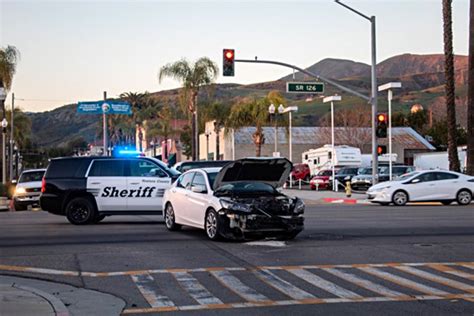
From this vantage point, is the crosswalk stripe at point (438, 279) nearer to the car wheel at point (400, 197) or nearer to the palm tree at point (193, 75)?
the car wheel at point (400, 197)

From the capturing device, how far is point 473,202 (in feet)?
105

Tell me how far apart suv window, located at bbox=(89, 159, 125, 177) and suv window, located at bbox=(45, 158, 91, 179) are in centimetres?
23

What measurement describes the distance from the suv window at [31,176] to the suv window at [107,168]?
10.6 m

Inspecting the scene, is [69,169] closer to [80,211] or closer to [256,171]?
[80,211]

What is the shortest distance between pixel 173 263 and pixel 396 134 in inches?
2788

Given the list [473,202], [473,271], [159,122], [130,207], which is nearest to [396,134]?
[159,122]

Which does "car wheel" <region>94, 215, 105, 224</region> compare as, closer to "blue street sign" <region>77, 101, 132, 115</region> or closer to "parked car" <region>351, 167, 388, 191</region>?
"blue street sign" <region>77, 101, 132, 115</region>

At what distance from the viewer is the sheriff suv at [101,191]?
67.4ft

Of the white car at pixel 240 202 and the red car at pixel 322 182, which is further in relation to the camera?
the red car at pixel 322 182

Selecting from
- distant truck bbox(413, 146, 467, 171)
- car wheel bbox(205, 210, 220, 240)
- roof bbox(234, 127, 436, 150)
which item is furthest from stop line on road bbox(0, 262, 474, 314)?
roof bbox(234, 127, 436, 150)

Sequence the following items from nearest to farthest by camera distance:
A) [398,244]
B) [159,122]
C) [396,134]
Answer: [398,244], [396,134], [159,122]

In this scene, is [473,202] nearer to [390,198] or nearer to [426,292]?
[390,198]

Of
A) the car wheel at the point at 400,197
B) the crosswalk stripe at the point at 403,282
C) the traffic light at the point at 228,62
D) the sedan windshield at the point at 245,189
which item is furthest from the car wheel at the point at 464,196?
the crosswalk stripe at the point at 403,282

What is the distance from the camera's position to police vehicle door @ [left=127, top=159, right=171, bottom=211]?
808 inches
